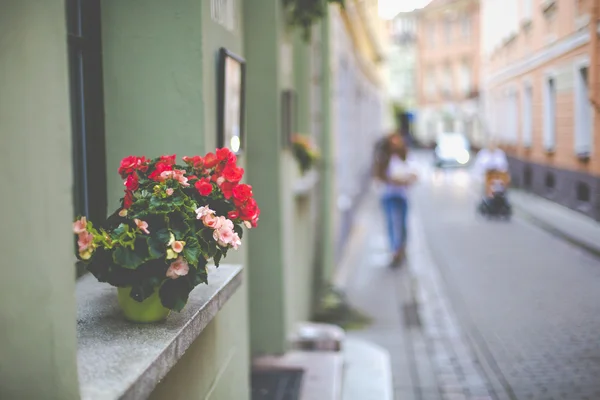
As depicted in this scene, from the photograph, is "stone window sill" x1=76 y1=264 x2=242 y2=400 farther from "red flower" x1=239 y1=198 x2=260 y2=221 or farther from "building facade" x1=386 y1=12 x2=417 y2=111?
"building facade" x1=386 y1=12 x2=417 y2=111

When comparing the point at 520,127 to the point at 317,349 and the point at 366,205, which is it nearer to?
the point at 317,349

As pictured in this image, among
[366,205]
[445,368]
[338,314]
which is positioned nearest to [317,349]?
[445,368]

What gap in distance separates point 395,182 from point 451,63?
14.5ft

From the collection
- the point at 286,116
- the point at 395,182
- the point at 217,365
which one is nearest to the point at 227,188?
the point at 217,365

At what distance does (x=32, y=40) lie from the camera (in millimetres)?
1938

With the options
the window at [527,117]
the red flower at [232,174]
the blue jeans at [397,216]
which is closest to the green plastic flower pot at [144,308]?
the red flower at [232,174]

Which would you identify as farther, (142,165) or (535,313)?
(535,313)

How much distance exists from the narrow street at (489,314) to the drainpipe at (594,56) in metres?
0.81

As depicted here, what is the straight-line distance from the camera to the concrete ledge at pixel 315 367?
16.4 ft

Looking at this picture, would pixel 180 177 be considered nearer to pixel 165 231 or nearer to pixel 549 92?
pixel 165 231

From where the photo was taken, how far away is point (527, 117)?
422 cm

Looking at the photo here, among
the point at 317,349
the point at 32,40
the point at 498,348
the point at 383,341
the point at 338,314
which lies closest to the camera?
the point at 32,40

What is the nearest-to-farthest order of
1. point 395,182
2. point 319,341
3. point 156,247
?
1. point 156,247
2. point 319,341
3. point 395,182

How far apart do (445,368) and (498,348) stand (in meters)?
0.71
